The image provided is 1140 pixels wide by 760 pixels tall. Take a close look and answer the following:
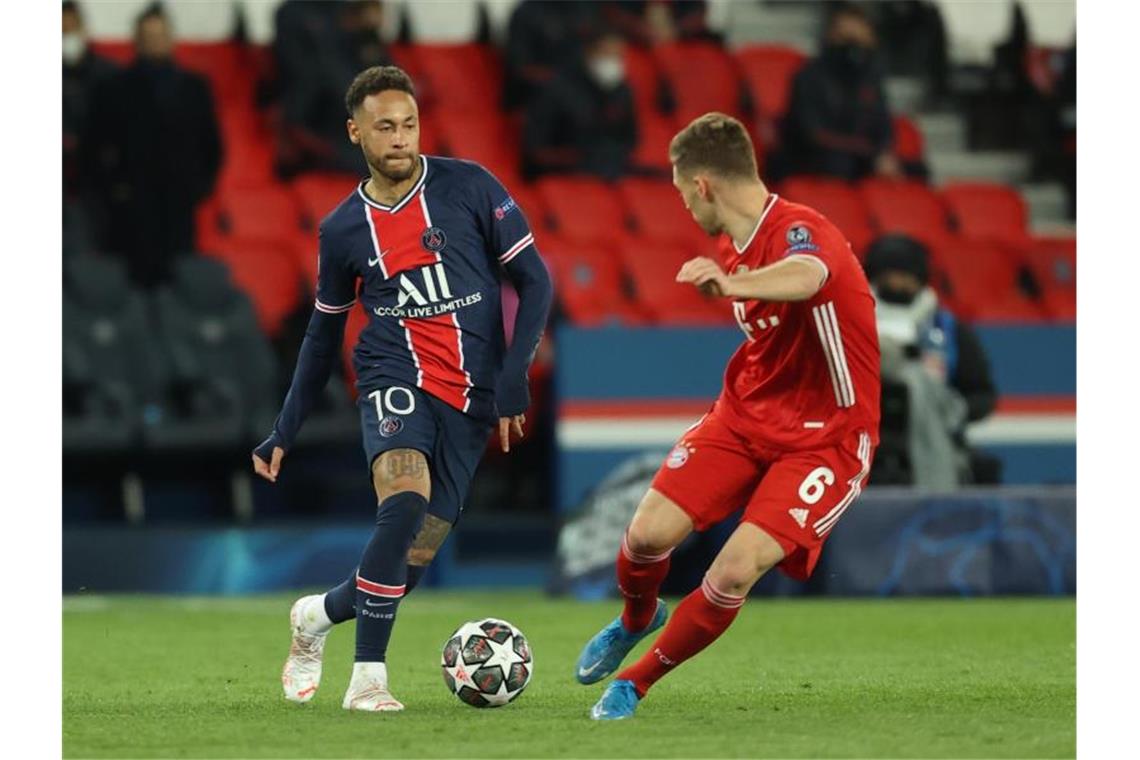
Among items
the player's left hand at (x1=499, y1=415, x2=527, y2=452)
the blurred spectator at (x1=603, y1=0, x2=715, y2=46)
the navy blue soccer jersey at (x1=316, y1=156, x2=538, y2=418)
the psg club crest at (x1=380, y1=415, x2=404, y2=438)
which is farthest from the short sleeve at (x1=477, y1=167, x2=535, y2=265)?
the blurred spectator at (x1=603, y1=0, x2=715, y2=46)

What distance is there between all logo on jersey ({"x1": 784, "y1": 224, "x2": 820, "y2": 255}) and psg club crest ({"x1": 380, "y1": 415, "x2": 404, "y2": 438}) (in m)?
1.29

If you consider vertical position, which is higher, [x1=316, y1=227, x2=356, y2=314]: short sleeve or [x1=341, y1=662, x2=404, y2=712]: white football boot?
[x1=316, y1=227, x2=356, y2=314]: short sleeve

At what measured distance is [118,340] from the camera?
1280 centimetres

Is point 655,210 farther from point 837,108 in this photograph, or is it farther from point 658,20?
point 658,20

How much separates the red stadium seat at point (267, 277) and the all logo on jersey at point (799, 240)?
735 centimetres

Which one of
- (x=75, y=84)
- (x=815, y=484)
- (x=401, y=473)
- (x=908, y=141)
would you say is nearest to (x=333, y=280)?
(x=401, y=473)

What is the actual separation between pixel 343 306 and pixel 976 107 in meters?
11.1

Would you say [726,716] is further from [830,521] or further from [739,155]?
[739,155]

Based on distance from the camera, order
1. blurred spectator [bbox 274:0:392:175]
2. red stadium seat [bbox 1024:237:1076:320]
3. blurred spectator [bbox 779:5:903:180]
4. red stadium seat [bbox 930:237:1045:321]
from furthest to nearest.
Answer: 1. blurred spectator [bbox 779:5:903:180]
2. blurred spectator [bbox 274:0:392:175]
3. red stadium seat [bbox 1024:237:1076:320]
4. red stadium seat [bbox 930:237:1045:321]

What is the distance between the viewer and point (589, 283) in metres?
13.6

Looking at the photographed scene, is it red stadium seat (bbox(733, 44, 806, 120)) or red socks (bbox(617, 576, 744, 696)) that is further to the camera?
red stadium seat (bbox(733, 44, 806, 120))

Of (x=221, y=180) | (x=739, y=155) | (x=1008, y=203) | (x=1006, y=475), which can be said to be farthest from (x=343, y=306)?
(x=1008, y=203)

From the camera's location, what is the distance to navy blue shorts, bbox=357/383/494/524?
21.6 feet

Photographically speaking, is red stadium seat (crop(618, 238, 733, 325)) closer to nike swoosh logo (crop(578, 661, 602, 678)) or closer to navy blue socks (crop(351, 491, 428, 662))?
nike swoosh logo (crop(578, 661, 602, 678))
